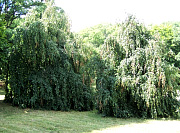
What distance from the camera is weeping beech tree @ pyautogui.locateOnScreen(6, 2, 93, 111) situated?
27.3 feet

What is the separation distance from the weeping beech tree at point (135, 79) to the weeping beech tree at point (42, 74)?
152 centimetres

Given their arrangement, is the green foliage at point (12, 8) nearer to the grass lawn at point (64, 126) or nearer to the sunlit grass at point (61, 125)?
the sunlit grass at point (61, 125)

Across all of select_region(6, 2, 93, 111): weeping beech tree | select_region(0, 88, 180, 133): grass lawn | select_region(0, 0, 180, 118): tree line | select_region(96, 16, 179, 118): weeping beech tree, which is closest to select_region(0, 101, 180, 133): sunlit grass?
select_region(0, 88, 180, 133): grass lawn

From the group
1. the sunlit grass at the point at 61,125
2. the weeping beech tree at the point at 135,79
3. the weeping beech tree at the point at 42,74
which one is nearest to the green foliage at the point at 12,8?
the weeping beech tree at the point at 42,74

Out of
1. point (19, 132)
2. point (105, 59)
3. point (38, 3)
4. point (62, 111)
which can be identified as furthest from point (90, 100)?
point (38, 3)

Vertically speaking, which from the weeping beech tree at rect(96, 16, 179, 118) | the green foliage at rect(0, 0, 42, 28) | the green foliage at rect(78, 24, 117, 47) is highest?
the green foliage at rect(78, 24, 117, 47)

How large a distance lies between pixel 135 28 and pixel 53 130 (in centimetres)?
518

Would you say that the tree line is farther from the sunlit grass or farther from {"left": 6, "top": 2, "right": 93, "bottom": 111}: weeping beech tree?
the sunlit grass

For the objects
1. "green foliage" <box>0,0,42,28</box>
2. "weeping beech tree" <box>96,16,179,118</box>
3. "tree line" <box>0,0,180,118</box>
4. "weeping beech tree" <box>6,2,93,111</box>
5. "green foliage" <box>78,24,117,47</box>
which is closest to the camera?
"weeping beech tree" <box>96,16,179,118</box>

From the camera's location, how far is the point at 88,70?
28.7ft

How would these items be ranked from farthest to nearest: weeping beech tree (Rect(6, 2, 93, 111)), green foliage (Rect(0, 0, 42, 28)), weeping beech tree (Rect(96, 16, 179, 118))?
green foliage (Rect(0, 0, 42, 28)), weeping beech tree (Rect(6, 2, 93, 111)), weeping beech tree (Rect(96, 16, 179, 118))

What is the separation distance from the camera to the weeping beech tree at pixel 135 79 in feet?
23.7

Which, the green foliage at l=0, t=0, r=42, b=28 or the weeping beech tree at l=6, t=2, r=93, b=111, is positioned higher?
the green foliage at l=0, t=0, r=42, b=28

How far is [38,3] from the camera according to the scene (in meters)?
13.2
